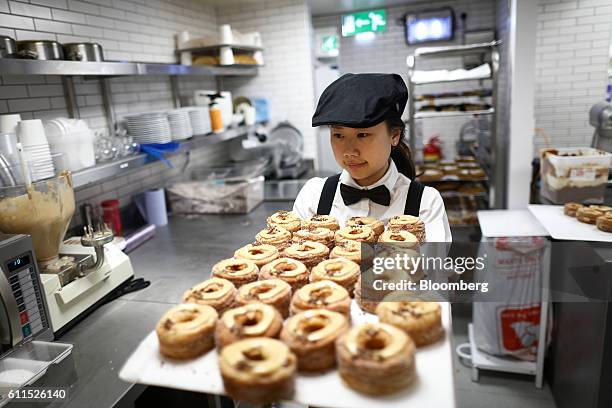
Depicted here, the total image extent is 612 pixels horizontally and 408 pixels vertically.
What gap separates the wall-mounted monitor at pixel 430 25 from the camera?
531cm

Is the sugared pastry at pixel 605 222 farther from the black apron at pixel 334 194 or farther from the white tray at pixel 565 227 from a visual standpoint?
the black apron at pixel 334 194

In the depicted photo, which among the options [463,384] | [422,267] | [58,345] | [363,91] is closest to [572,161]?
[463,384]

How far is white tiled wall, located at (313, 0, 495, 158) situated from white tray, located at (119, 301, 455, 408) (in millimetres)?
4978

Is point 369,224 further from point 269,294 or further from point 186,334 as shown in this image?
point 186,334

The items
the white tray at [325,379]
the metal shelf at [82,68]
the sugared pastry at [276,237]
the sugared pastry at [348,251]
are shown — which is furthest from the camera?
the metal shelf at [82,68]

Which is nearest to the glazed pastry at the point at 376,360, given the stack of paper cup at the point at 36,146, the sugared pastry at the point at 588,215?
the stack of paper cup at the point at 36,146

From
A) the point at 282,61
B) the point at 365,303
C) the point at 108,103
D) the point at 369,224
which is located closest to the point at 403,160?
the point at 369,224

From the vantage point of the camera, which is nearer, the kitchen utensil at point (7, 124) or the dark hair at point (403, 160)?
the dark hair at point (403, 160)

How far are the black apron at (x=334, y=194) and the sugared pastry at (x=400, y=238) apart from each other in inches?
14.0

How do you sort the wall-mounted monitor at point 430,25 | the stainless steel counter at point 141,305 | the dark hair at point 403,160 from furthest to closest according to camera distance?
the wall-mounted monitor at point 430,25 → the dark hair at point 403,160 → the stainless steel counter at point 141,305

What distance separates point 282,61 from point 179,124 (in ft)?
6.43

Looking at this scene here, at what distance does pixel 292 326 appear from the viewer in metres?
0.75

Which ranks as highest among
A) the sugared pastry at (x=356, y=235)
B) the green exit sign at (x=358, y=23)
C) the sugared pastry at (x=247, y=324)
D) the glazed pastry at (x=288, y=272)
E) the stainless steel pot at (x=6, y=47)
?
the green exit sign at (x=358, y=23)

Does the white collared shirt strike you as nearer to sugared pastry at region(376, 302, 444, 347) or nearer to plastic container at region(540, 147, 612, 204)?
sugared pastry at region(376, 302, 444, 347)
